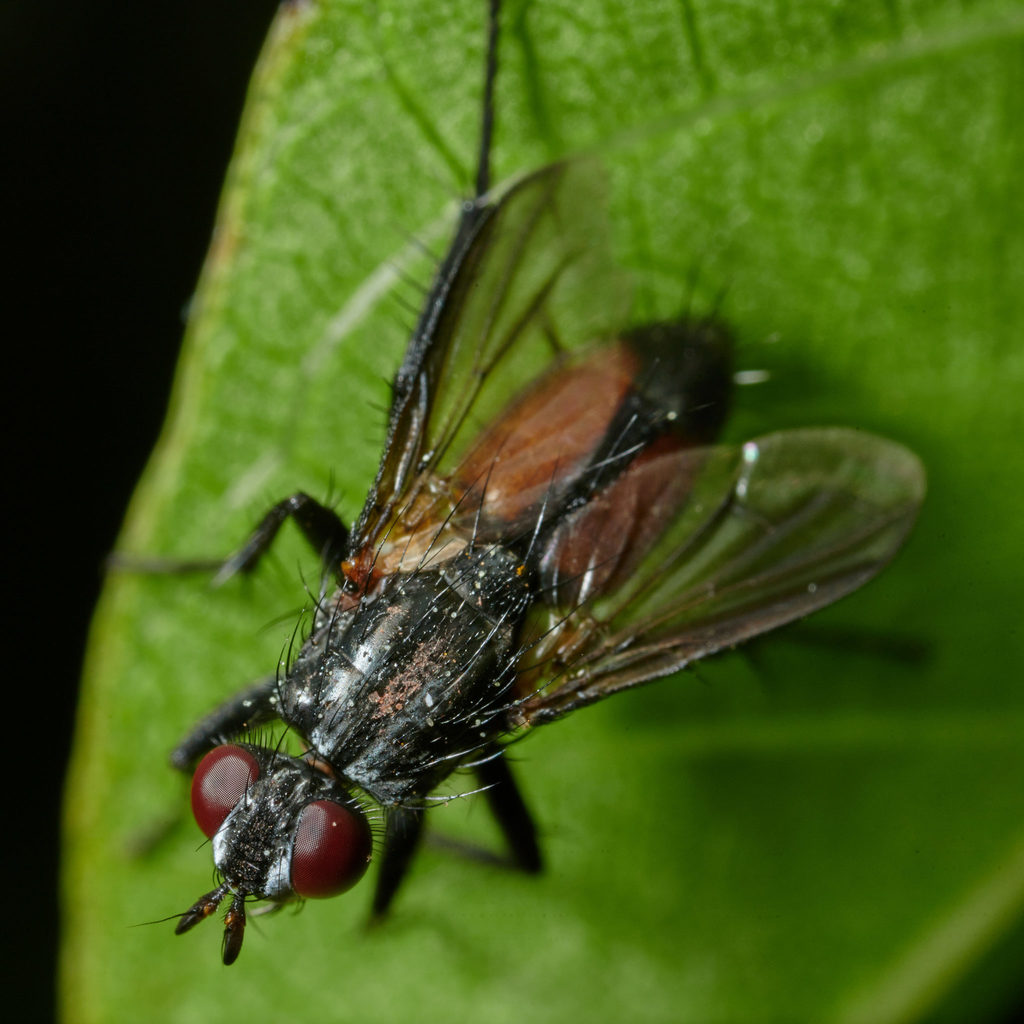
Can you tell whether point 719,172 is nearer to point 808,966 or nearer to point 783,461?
point 783,461

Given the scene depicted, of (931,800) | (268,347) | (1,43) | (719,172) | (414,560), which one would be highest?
(1,43)

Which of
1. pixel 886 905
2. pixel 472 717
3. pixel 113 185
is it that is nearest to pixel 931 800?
pixel 886 905

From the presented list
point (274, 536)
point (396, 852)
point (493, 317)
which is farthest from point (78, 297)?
point (396, 852)

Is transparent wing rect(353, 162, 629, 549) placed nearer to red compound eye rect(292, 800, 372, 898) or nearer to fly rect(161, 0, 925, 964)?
fly rect(161, 0, 925, 964)

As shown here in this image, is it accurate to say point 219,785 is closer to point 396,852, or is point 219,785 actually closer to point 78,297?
point 396,852

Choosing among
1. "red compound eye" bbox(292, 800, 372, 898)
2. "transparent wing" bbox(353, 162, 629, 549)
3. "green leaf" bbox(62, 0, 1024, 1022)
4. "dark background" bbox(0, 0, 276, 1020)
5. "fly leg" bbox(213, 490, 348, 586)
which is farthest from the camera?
"dark background" bbox(0, 0, 276, 1020)

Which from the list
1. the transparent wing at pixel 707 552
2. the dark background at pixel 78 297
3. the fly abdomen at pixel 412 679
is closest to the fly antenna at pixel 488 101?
the transparent wing at pixel 707 552

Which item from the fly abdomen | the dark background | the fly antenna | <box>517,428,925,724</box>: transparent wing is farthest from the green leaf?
the dark background
